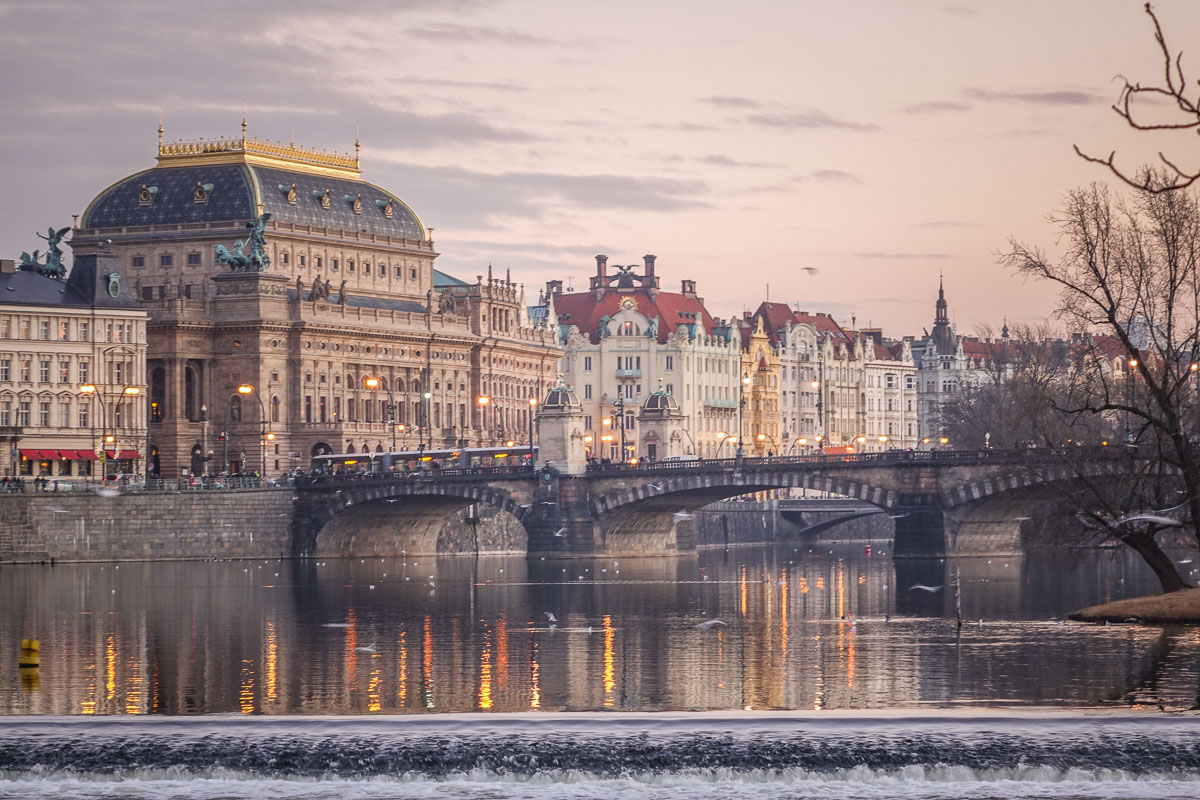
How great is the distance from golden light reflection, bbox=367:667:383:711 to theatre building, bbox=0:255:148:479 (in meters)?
94.3

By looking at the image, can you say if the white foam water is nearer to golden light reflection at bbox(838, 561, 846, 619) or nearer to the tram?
golden light reflection at bbox(838, 561, 846, 619)

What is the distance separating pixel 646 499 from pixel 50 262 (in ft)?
178

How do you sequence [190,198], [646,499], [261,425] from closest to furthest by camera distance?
[646,499] < [261,425] < [190,198]

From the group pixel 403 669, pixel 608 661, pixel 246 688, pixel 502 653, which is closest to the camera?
pixel 246 688

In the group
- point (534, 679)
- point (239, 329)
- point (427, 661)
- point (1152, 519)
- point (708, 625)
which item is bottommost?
point (534, 679)

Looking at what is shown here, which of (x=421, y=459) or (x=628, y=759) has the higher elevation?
(x=421, y=459)

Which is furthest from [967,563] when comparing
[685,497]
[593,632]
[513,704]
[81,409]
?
[513,704]

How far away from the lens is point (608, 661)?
71688mm

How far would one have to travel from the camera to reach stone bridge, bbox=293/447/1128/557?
137375 mm

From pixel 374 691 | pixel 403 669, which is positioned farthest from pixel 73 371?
pixel 374 691

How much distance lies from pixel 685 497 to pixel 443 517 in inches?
933

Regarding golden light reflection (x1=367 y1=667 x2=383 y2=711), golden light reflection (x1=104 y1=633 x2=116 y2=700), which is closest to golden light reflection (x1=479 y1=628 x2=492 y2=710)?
golden light reflection (x1=367 y1=667 x2=383 y2=711)

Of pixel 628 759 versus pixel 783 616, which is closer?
pixel 628 759

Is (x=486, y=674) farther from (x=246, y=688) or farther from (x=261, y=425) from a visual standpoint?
(x=261, y=425)
